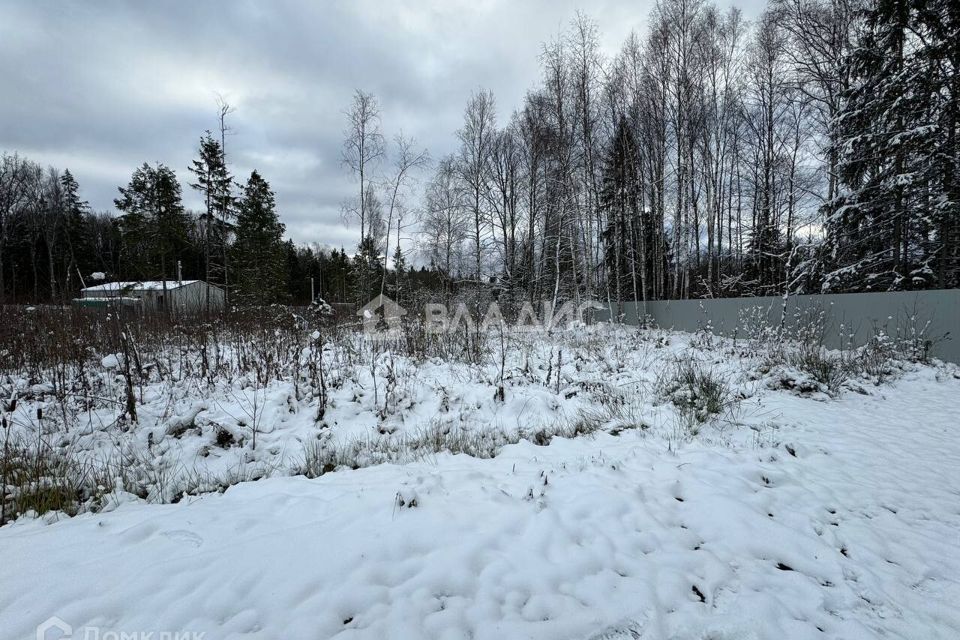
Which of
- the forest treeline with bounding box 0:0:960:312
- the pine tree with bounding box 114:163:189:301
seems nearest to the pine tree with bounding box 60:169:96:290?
the forest treeline with bounding box 0:0:960:312

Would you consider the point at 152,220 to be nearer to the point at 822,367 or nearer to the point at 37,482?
the point at 37,482

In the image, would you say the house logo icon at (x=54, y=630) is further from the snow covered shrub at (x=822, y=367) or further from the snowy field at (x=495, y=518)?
the snow covered shrub at (x=822, y=367)

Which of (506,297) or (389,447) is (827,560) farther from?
(506,297)

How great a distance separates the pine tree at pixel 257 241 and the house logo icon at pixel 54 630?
22.5 m

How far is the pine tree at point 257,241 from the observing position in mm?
21891

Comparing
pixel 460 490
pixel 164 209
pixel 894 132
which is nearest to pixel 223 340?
pixel 460 490

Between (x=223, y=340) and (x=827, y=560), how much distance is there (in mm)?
10617

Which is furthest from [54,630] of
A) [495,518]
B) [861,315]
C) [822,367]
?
[861,315]

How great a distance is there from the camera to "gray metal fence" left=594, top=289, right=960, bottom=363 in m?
7.31

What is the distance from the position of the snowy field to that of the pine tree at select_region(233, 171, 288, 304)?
18.2m

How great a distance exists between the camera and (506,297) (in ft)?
59.5

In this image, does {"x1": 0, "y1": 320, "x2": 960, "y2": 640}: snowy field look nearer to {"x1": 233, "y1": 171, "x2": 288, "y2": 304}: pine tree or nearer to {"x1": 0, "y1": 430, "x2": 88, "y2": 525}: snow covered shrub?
{"x1": 0, "y1": 430, "x2": 88, "y2": 525}: snow covered shrub

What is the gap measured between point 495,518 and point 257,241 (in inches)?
1033

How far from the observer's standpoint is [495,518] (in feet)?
8.20
